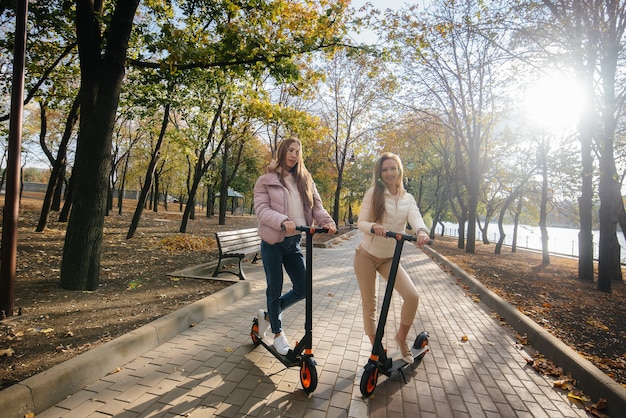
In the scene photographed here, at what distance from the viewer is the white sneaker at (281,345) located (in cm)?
335

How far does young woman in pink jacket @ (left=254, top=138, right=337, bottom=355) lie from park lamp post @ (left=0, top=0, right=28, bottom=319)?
111 inches

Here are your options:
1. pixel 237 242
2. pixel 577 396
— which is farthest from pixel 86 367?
pixel 237 242

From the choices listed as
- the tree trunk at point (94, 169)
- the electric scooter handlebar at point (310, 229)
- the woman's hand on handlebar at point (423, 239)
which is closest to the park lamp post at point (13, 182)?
the tree trunk at point (94, 169)

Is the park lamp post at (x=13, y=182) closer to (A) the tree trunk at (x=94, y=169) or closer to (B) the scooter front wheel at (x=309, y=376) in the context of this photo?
(A) the tree trunk at (x=94, y=169)

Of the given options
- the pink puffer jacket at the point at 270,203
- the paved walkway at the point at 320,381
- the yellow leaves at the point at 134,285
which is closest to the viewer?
the paved walkway at the point at 320,381

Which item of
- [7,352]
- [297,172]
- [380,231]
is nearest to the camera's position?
[380,231]

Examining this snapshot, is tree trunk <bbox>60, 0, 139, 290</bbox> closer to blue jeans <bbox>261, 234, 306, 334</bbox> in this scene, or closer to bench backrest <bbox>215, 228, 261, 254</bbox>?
bench backrest <bbox>215, 228, 261, 254</bbox>

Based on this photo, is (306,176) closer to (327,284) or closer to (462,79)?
(327,284)

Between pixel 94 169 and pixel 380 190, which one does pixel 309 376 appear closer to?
pixel 380 190

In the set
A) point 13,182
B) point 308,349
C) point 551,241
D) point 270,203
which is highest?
point 13,182

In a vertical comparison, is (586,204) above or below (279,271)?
above

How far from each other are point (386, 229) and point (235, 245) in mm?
4808

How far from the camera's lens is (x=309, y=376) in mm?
2973

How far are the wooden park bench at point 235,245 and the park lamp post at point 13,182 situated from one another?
315cm
